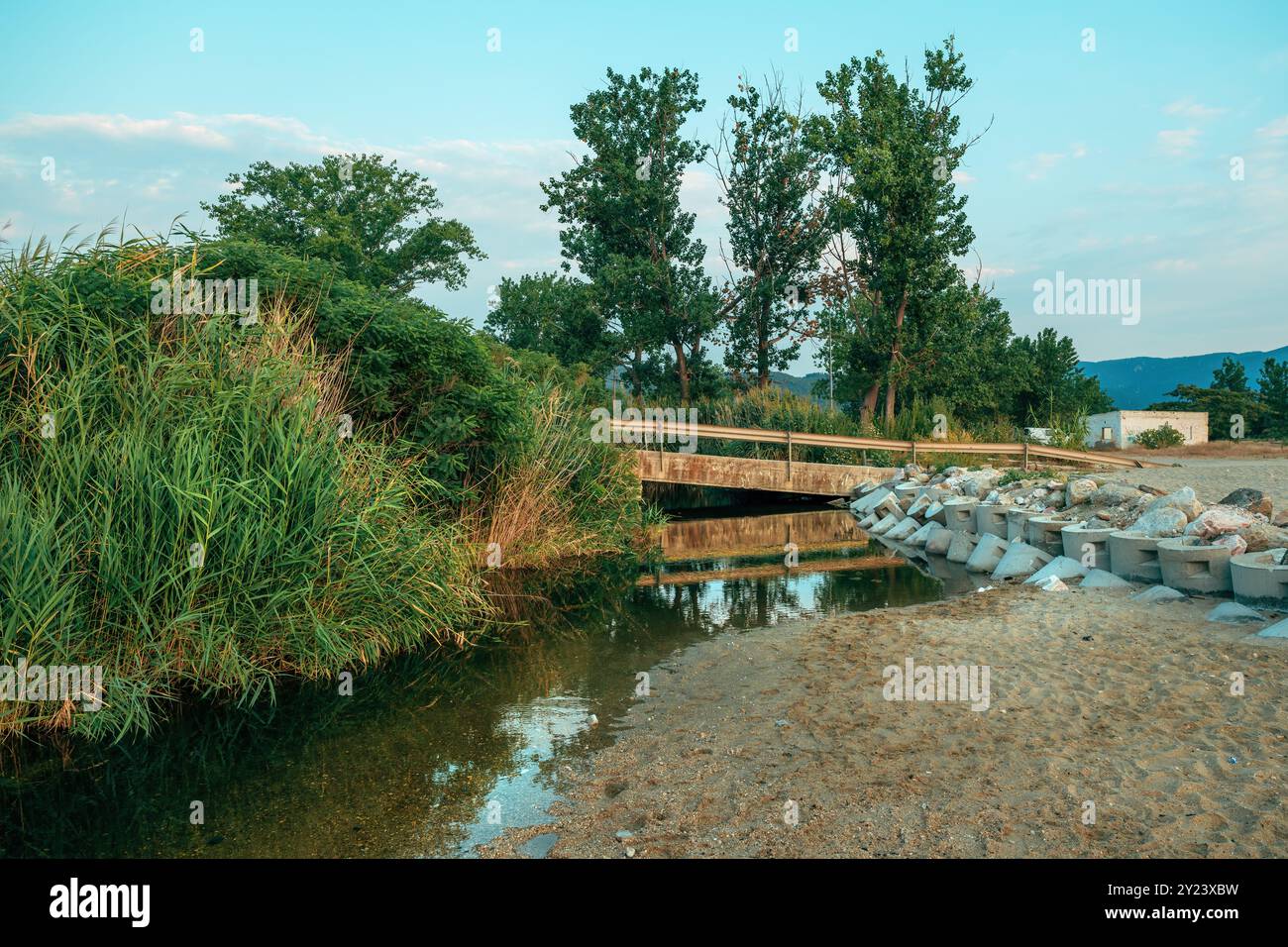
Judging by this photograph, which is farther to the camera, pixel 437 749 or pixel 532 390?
pixel 532 390

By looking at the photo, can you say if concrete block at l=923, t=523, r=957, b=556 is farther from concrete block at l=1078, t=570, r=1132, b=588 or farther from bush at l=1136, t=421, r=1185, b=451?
bush at l=1136, t=421, r=1185, b=451

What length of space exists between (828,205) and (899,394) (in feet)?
23.0

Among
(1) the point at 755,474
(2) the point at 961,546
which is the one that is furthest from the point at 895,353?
(2) the point at 961,546

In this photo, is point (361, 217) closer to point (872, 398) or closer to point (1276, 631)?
point (872, 398)

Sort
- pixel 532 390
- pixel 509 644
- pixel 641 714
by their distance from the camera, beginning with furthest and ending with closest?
pixel 532 390 < pixel 509 644 < pixel 641 714

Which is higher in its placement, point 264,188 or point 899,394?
point 264,188

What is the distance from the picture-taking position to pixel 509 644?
7.00m

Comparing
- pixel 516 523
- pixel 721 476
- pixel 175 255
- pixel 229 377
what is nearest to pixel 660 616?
pixel 516 523

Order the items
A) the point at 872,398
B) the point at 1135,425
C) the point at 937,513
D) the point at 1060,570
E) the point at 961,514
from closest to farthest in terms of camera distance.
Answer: the point at 1060,570 → the point at 961,514 → the point at 937,513 → the point at 872,398 → the point at 1135,425

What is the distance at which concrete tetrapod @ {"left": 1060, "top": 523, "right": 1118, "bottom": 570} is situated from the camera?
27.5ft

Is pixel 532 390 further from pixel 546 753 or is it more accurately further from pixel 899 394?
pixel 899 394

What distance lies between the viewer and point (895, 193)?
2270cm

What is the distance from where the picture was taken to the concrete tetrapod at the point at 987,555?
9.92 metres

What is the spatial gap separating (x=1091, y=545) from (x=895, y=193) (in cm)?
1670
